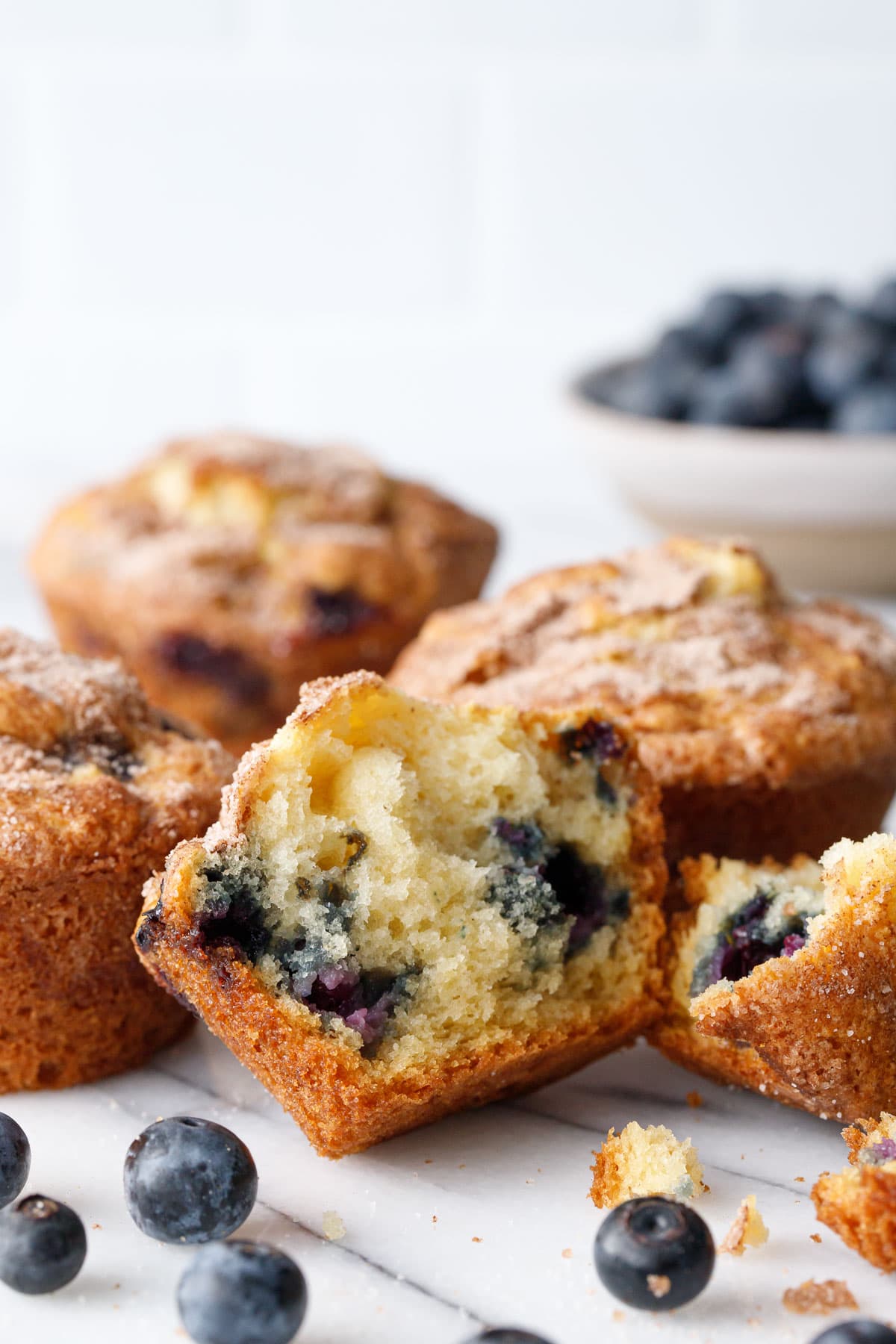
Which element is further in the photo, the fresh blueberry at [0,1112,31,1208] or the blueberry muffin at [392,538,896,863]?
the blueberry muffin at [392,538,896,863]

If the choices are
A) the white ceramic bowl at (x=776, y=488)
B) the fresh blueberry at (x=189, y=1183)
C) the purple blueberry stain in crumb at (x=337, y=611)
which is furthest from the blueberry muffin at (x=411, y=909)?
the white ceramic bowl at (x=776, y=488)

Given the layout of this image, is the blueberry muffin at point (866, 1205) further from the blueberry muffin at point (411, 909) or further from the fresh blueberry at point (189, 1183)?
the fresh blueberry at point (189, 1183)

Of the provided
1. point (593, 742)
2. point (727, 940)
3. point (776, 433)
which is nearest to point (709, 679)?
point (593, 742)

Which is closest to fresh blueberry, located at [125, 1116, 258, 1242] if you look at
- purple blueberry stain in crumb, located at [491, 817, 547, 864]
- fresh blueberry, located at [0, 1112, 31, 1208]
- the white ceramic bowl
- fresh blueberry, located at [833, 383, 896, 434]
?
fresh blueberry, located at [0, 1112, 31, 1208]

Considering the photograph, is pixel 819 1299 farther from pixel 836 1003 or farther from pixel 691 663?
pixel 691 663

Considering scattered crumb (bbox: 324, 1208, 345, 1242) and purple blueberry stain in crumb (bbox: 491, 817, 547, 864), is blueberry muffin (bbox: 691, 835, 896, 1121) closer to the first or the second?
purple blueberry stain in crumb (bbox: 491, 817, 547, 864)

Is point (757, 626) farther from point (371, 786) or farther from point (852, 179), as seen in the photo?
point (852, 179)
